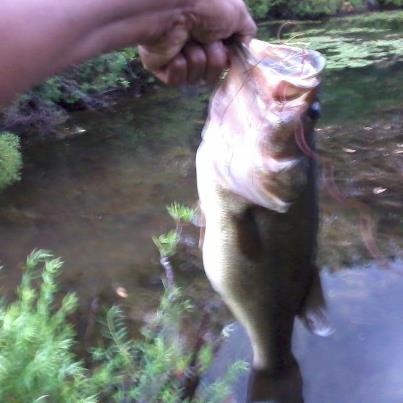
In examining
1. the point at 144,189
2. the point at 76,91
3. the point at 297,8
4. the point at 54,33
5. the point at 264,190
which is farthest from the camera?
the point at 297,8

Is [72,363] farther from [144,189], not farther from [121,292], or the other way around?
[144,189]

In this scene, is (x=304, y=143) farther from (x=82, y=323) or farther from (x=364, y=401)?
(x=82, y=323)

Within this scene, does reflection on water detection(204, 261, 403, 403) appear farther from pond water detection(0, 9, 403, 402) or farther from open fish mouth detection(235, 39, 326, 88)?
open fish mouth detection(235, 39, 326, 88)

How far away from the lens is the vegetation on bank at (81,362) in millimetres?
2031

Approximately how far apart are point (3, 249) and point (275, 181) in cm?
380

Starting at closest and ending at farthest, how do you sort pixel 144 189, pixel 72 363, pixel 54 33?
1. pixel 54 33
2. pixel 72 363
3. pixel 144 189

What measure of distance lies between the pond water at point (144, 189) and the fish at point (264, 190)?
1302 mm

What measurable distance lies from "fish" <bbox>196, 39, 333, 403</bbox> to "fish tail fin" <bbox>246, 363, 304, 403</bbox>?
6.3 inches

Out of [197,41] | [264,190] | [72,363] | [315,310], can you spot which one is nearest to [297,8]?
[72,363]

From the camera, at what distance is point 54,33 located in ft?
3.53

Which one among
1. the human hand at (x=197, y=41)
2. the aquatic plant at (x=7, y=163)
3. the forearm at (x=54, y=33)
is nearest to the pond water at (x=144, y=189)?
the aquatic plant at (x=7, y=163)

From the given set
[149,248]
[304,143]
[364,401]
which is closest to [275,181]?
[304,143]

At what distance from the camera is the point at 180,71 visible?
5.51 ft

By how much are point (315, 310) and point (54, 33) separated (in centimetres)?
130
